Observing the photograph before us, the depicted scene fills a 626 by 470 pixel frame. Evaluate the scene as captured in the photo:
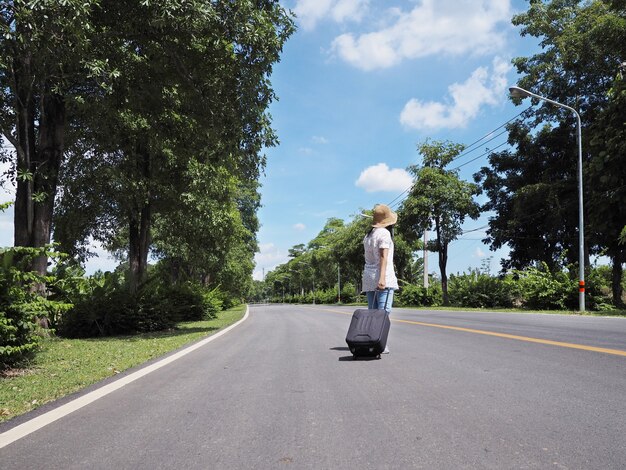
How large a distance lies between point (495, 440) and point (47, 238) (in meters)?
10.9

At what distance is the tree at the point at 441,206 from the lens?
33844mm

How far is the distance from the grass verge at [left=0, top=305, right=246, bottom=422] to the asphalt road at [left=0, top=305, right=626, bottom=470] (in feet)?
2.15

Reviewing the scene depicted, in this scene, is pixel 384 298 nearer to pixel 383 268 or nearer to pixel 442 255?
pixel 383 268

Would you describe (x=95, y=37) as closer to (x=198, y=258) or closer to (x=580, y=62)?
(x=198, y=258)

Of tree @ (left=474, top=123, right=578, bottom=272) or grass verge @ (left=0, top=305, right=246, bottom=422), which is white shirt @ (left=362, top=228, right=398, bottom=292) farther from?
tree @ (left=474, top=123, right=578, bottom=272)

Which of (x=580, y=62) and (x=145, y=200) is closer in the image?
(x=145, y=200)

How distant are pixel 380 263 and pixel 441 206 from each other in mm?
28729

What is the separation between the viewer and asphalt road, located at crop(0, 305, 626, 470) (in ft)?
9.62

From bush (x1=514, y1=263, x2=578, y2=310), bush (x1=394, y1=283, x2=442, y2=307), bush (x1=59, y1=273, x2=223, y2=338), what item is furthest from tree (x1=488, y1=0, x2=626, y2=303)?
bush (x1=59, y1=273, x2=223, y2=338)

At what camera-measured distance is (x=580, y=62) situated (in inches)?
1138

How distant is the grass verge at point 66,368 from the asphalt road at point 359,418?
655 mm

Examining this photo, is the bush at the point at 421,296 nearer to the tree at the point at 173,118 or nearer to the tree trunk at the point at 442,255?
the tree trunk at the point at 442,255

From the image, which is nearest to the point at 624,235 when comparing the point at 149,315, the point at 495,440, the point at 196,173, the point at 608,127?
the point at 608,127

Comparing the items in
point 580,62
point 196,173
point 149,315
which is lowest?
point 149,315
